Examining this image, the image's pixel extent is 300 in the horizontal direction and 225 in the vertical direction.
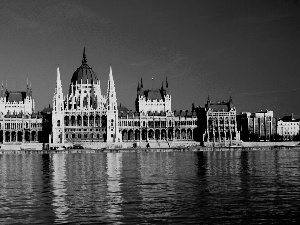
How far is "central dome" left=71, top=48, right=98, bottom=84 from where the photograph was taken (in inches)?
7456

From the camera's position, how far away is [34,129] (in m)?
175

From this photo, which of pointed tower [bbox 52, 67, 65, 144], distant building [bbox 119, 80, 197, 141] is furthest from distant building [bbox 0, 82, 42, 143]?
distant building [bbox 119, 80, 197, 141]

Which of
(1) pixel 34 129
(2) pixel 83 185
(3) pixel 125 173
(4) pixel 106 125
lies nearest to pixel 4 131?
(1) pixel 34 129

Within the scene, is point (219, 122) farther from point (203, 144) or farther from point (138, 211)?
point (138, 211)

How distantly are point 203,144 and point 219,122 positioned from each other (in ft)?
39.9

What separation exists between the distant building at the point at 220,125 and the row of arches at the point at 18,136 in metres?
53.1

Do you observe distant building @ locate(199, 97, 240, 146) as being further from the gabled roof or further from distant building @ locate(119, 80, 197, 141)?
the gabled roof

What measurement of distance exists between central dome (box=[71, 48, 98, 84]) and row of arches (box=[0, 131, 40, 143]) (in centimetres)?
2402

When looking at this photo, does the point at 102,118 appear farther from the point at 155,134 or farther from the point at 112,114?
the point at 155,134

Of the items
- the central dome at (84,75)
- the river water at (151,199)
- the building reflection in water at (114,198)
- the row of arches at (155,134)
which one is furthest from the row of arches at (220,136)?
the building reflection in water at (114,198)

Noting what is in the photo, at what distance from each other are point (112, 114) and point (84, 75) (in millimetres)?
24297

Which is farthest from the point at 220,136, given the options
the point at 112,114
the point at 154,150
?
the point at 112,114

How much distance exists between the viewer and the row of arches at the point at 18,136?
6836 inches

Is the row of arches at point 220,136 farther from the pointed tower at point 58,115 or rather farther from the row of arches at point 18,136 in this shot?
the row of arches at point 18,136
